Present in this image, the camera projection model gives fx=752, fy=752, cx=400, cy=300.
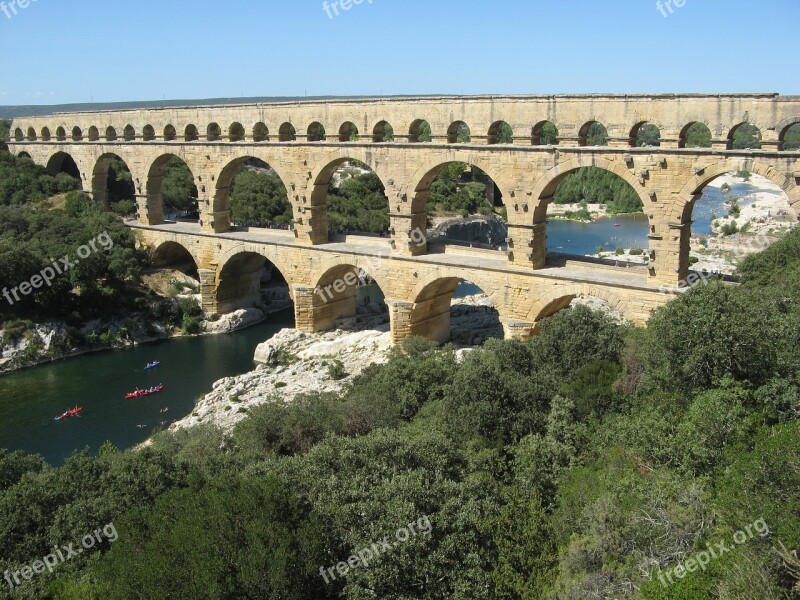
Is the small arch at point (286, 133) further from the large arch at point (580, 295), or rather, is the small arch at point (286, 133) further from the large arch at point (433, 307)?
the large arch at point (580, 295)

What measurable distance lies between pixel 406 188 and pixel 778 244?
971 centimetres

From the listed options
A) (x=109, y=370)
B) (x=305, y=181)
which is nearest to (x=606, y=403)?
(x=305, y=181)

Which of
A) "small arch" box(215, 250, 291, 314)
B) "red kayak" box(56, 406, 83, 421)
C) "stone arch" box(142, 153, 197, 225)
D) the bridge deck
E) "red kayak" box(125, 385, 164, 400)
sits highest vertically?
"stone arch" box(142, 153, 197, 225)

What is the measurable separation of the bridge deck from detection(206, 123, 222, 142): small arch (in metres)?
3.37

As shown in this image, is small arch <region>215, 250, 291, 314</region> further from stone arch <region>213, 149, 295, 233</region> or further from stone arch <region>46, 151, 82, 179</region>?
stone arch <region>46, 151, 82, 179</region>

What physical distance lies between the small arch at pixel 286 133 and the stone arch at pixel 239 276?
11.9ft

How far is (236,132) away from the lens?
26672mm

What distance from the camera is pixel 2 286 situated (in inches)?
1001

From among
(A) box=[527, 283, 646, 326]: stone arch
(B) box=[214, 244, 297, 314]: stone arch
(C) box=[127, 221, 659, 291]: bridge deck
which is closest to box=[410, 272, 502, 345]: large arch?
(C) box=[127, 221, 659, 291]: bridge deck

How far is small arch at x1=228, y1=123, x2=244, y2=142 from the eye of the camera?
26.4 m

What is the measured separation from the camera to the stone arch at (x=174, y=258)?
29.9 meters

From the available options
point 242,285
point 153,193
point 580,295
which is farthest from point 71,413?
point 580,295

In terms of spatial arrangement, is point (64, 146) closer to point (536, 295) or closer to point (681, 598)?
point (536, 295)

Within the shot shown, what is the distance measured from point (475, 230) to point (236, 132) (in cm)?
1820
